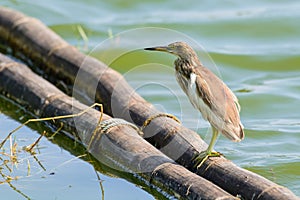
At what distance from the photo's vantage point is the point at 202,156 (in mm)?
6266

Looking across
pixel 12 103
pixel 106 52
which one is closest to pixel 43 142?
pixel 12 103

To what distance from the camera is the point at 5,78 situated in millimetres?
8406

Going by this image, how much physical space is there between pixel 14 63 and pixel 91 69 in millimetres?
855

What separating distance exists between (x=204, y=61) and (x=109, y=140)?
9.66ft

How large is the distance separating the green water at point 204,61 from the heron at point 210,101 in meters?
0.79

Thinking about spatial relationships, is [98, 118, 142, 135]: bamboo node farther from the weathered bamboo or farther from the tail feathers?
the tail feathers

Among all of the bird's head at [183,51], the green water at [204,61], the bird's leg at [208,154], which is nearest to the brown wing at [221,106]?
the bird's leg at [208,154]

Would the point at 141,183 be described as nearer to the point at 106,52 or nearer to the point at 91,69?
the point at 91,69

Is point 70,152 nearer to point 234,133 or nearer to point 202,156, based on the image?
point 202,156

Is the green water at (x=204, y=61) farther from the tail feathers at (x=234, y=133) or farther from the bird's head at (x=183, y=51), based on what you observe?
the bird's head at (x=183, y=51)

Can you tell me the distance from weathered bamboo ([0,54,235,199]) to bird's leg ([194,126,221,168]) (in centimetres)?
17

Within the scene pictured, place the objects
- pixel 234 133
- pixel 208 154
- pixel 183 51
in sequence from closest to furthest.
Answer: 1. pixel 234 133
2. pixel 208 154
3. pixel 183 51

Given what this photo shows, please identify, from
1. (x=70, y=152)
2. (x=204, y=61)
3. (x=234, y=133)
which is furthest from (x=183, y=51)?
(x=204, y=61)

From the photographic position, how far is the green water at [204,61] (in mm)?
6777
